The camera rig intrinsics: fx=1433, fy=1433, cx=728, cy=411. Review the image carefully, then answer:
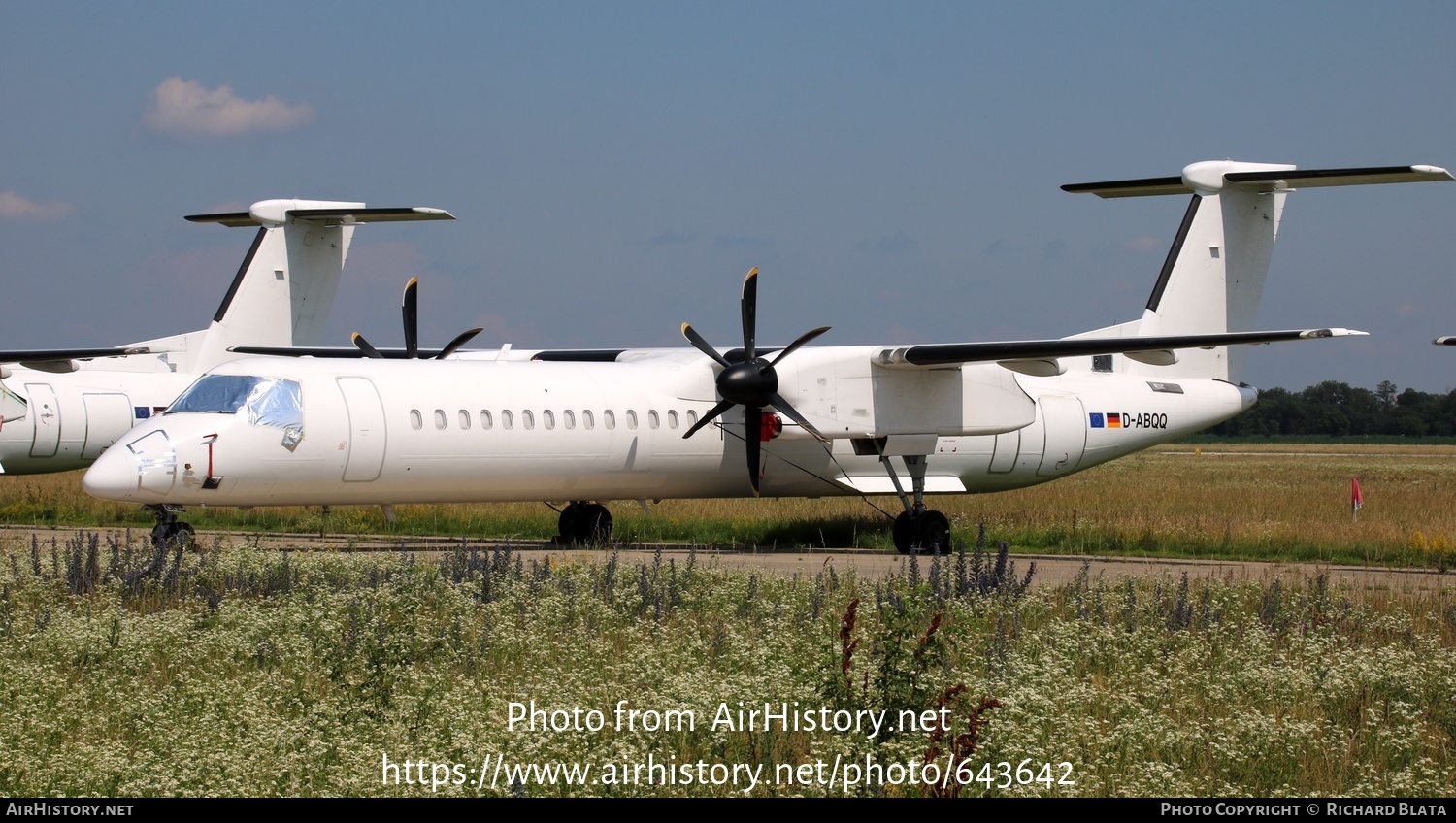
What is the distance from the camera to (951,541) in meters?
22.9

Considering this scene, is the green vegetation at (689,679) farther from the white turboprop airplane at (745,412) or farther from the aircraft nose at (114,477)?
the white turboprop airplane at (745,412)

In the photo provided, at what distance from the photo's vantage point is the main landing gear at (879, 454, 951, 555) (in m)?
22.4

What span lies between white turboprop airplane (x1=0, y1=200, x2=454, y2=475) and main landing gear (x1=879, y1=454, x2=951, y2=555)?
12685 millimetres

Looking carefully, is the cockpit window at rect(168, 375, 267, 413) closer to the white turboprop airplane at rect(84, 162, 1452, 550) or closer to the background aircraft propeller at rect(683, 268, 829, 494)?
the white turboprop airplane at rect(84, 162, 1452, 550)

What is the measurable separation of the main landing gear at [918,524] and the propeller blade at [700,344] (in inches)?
116

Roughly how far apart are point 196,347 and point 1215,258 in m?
21.8

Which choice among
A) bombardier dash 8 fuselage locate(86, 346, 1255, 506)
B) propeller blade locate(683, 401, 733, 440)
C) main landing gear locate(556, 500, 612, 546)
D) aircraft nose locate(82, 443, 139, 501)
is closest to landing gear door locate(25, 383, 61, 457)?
bombardier dash 8 fuselage locate(86, 346, 1255, 506)

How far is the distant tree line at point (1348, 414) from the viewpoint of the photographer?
454 ft

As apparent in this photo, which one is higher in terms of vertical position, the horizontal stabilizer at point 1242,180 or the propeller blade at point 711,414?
the horizontal stabilizer at point 1242,180

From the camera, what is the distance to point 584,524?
2256 cm

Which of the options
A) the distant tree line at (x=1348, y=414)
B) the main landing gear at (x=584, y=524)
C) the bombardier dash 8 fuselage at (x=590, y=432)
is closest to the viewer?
the bombardier dash 8 fuselage at (x=590, y=432)

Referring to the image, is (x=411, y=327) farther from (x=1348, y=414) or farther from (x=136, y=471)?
(x=1348, y=414)

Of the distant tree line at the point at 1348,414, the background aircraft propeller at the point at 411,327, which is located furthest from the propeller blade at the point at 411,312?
the distant tree line at the point at 1348,414

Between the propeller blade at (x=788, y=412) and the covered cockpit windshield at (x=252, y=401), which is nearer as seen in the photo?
the covered cockpit windshield at (x=252, y=401)
